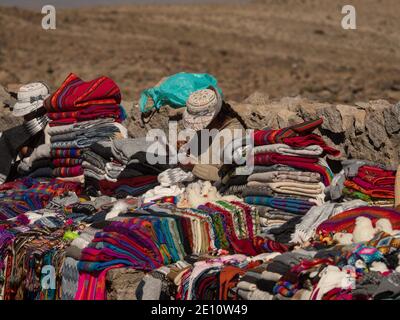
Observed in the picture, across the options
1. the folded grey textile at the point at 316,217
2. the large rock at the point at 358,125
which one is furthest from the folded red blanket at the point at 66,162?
the folded grey textile at the point at 316,217

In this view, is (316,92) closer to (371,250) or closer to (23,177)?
(23,177)

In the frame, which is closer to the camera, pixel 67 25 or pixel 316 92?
pixel 316 92

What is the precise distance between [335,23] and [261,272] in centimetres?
2872

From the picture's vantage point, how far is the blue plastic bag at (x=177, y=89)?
9.19 meters

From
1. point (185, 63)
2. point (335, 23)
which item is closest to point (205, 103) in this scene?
point (185, 63)

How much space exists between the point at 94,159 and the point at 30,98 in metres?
1.10

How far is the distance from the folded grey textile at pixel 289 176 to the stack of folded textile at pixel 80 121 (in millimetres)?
2012

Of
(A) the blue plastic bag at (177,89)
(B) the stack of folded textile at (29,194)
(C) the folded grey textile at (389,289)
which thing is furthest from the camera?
(A) the blue plastic bag at (177,89)

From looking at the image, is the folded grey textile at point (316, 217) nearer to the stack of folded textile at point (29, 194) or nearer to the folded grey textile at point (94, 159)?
the folded grey textile at point (94, 159)

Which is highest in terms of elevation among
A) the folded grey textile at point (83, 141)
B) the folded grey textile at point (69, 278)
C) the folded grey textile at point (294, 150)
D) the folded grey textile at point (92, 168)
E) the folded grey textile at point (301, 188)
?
the folded grey textile at point (294, 150)

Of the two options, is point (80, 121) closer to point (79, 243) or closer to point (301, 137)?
point (79, 243)

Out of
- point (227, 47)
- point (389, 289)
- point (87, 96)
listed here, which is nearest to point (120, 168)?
point (87, 96)

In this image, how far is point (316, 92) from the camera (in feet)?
74.5

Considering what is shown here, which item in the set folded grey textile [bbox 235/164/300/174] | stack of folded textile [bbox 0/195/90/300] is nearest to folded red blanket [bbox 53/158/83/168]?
stack of folded textile [bbox 0/195/90/300]
